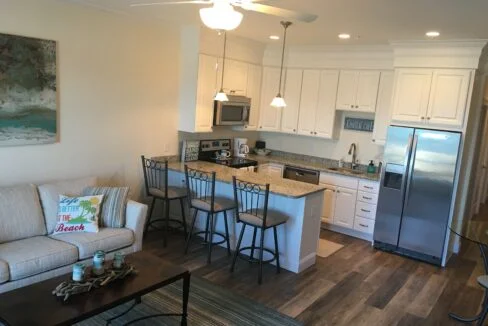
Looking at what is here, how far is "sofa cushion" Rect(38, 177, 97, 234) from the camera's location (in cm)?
365

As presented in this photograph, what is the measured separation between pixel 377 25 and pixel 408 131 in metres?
1.42

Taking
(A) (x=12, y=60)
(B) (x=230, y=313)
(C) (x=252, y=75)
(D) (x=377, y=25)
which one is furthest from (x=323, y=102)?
(A) (x=12, y=60)

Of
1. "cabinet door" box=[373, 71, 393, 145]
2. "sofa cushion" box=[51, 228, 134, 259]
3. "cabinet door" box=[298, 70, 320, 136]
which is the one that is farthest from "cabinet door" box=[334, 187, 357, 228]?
"sofa cushion" box=[51, 228, 134, 259]

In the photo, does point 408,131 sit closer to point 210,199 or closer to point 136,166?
point 210,199

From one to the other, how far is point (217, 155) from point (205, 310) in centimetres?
280

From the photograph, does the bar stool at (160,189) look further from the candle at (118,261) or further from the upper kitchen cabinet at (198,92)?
the candle at (118,261)

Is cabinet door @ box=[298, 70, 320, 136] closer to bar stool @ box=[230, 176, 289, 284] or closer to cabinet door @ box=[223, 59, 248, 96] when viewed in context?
cabinet door @ box=[223, 59, 248, 96]

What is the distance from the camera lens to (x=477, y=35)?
403 cm

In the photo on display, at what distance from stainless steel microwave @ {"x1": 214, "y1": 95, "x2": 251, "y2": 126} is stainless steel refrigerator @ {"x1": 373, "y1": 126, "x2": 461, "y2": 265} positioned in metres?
2.01

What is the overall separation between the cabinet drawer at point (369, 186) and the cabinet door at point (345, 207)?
121mm

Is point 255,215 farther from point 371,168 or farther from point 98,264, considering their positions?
point 371,168

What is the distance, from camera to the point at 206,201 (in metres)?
4.29

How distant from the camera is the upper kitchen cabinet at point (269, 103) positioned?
19.9 ft

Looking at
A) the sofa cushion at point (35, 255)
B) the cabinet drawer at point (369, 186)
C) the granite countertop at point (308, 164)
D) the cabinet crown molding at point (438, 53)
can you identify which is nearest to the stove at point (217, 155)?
the granite countertop at point (308, 164)
